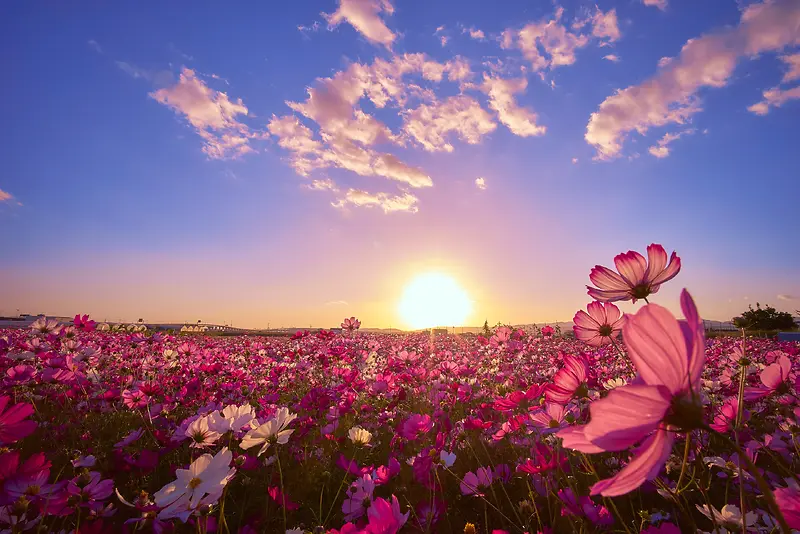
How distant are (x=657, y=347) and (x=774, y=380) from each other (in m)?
1.32

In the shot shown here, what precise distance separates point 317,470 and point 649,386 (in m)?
2.80

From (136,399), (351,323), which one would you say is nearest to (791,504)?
(136,399)

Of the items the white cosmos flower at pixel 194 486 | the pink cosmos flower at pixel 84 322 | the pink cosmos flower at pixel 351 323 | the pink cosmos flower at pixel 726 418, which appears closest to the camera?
the white cosmos flower at pixel 194 486

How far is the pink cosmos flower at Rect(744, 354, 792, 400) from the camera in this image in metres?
1.35

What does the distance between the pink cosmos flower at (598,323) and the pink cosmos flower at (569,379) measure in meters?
0.33

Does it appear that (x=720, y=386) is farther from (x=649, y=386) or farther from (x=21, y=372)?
(x=21, y=372)

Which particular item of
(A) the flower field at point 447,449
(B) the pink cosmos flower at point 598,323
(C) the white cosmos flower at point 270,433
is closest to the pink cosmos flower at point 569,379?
(A) the flower field at point 447,449

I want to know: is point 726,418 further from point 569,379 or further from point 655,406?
point 655,406

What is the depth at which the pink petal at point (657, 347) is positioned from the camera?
0.51 meters

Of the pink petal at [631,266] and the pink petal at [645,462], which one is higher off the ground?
the pink petal at [631,266]

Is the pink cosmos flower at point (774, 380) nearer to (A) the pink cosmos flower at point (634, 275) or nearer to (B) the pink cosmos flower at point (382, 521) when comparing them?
(A) the pink cosmos flower at point (634, 275)

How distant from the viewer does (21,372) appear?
3.15m

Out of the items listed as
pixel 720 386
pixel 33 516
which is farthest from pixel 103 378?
pixel 720 386

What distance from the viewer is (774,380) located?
1.39 m
